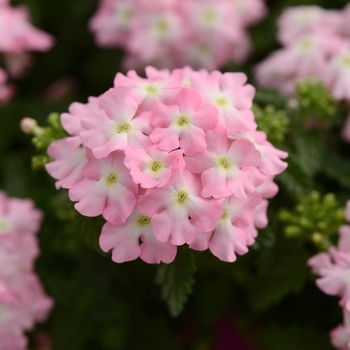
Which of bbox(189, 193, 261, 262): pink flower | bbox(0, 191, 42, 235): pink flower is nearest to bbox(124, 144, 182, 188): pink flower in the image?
bbox(189, 193, 261, 262): pink flower

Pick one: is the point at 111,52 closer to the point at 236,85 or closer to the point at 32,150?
the point at 32,150

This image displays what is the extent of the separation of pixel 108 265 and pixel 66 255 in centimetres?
17

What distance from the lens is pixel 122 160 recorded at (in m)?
1.04

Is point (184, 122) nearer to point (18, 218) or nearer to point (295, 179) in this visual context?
point (295, 179)

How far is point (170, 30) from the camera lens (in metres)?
1.85

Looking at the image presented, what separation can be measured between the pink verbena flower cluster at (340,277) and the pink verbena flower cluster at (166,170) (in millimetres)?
222

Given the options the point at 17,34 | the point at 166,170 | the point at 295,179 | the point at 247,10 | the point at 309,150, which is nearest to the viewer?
the point at 166,170

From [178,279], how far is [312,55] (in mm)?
856

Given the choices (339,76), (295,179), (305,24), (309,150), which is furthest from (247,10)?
(295,179)

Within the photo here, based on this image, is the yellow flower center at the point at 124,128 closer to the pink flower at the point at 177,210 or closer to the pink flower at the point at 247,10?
the pink flower at the point at 177,210

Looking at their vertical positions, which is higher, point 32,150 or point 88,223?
point 88,223

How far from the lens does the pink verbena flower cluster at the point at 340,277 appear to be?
45.3 inches

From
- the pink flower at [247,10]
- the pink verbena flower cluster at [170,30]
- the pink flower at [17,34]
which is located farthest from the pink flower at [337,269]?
the pink flower at [17,34]

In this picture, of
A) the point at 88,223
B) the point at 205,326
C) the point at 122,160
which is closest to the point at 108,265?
the point at 205,326
